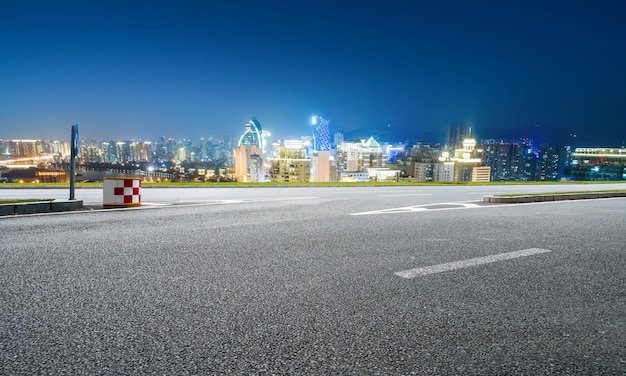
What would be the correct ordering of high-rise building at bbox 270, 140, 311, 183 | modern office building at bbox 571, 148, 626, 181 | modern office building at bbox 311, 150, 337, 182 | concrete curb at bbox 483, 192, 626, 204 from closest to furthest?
concrete curb at bbox 483, 192, 626, 204 < modern office building at bbox 571, 148, 626, 181 < high-rise building at bbox 270, 140, 311, 183 < modern office building at bbox 311, 150, 337, 182

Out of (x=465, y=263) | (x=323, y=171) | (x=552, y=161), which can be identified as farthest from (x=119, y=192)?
(x=552, y=161)

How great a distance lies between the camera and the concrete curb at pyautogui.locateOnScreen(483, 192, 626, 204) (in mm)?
11381

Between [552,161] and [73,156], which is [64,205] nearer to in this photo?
[73,156]

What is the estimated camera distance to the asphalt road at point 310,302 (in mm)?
2006

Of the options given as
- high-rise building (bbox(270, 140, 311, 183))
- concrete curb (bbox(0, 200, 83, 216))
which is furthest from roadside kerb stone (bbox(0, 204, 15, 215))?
high-rise building (bbox(270, 140, 311, 183))

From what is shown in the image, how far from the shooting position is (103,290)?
3104mm

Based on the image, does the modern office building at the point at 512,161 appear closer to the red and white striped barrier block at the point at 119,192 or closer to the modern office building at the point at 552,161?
the modern office building at the point at 552,161

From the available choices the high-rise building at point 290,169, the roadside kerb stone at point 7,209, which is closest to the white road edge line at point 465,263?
the roadside kerb stone at point 7,209

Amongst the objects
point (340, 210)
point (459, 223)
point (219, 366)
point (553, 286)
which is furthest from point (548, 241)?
point (219, 366)

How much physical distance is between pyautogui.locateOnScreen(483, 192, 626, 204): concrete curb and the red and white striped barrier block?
35.2 ft

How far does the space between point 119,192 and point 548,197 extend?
45.8 feet

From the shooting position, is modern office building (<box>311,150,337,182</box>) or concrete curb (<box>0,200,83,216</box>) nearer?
concrete curb (<box>0,200,83,216</box>)

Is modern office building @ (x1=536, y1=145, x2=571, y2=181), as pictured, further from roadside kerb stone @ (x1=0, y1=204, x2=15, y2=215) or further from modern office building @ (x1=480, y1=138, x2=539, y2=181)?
roadside kerb stone @ (x1=0, y1=204, x2=15, y2=215)

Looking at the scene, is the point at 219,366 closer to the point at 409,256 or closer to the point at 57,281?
the point at 57,281
